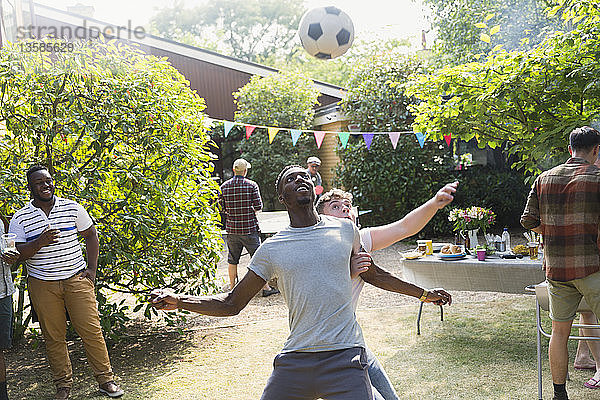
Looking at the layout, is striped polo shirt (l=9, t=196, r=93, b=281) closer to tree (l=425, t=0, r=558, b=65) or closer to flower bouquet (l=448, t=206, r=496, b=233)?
flower bouquet (l=448, t=206, r=496, b=233)

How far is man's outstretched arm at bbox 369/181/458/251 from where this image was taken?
9.92ft

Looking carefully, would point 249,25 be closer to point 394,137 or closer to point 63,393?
point 394,137

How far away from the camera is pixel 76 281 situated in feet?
15.3

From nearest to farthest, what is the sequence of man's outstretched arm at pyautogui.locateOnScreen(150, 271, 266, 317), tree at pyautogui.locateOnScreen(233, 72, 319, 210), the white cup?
man's outstretched arm at pyautogui.locateOnScreen(150, 271, 266, 317)
the white cup
tree at pyautogui.locateOnScreen(233, 72, 319, 210)

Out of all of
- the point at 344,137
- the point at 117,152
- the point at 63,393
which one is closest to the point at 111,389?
the point at 63,393

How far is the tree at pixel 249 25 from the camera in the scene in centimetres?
4147

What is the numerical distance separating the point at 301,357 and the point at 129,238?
3.61m

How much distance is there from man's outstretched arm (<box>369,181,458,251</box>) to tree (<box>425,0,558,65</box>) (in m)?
15.1

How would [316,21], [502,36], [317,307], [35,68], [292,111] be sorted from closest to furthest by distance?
[317,307]
[35,68]
[316,21]
[292,111]
[502,36]

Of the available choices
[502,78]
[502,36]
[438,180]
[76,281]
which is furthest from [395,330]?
[502,36]

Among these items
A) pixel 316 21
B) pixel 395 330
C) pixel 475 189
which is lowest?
pixel 395 330

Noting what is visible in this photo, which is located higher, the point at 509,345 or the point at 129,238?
the point at 129,238

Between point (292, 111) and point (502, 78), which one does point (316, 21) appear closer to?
point (502, 78)

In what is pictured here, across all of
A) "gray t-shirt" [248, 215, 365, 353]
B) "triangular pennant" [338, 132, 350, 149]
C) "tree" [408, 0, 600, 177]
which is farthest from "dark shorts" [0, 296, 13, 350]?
"triangular pennant" [338, 132, 350, 149]
